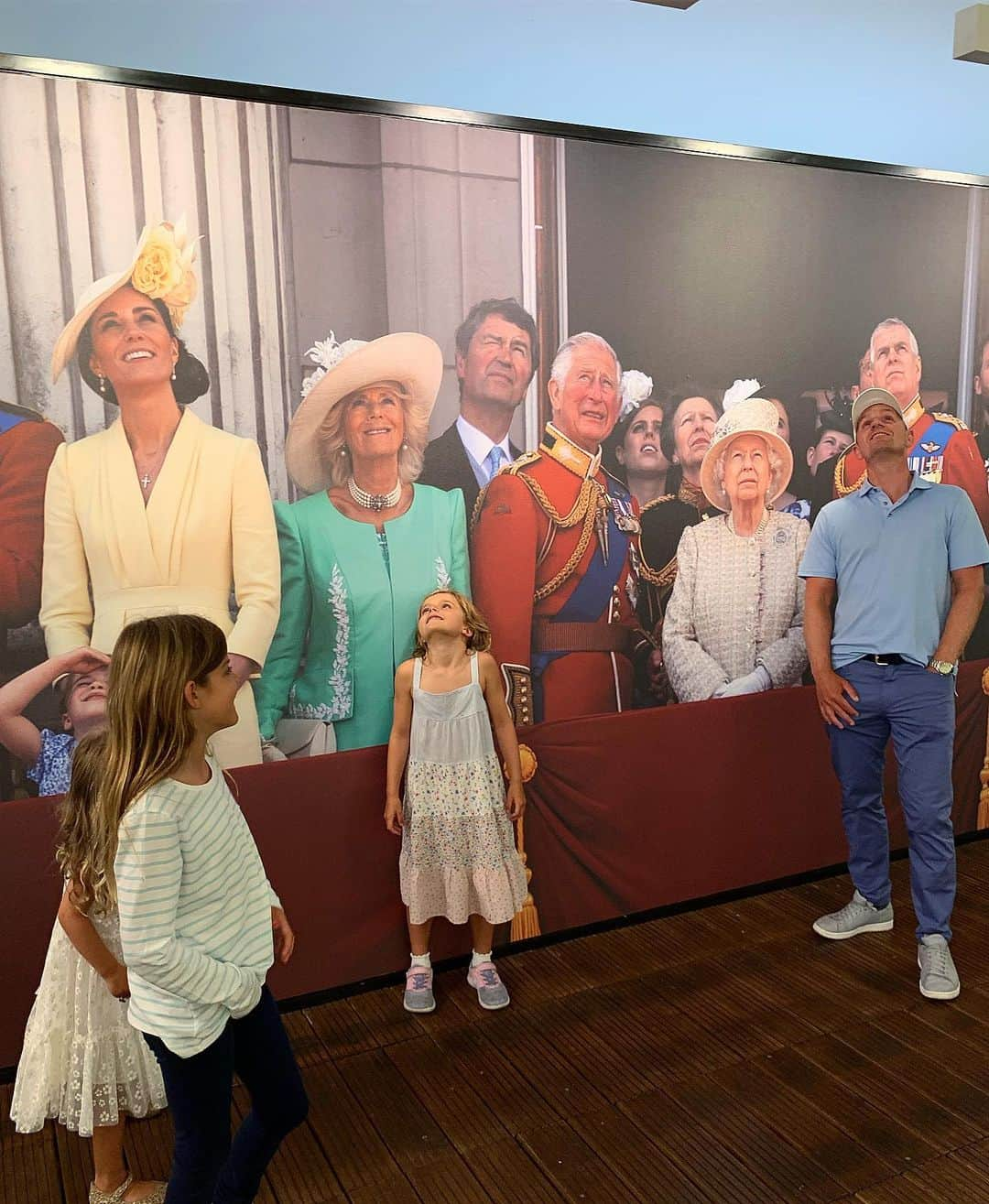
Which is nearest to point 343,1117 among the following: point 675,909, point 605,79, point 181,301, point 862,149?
point 675,909

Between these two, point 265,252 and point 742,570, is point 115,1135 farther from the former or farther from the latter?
point 742,570

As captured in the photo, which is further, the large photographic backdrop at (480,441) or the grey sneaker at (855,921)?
the grey sneaker at (855,921)

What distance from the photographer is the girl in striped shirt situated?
153cm

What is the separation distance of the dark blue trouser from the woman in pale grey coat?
189 centimetres

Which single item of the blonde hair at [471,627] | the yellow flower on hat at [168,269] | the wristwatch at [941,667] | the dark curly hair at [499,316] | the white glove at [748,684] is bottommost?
the white glove at [748,684]

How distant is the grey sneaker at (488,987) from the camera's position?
2.85 metres

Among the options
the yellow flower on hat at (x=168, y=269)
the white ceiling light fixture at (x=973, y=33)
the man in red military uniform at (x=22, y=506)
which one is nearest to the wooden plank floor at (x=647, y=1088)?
the man in red military uniform at (x=22, y=506)

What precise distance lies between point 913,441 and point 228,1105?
3115 mm

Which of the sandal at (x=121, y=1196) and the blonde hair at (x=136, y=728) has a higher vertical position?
the blonde hair at (x=136, y=728)

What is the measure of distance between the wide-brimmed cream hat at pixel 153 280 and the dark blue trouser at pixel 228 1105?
159cm

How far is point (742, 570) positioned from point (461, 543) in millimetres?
990

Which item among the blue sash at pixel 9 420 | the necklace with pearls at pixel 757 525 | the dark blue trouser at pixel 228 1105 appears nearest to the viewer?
the dark blue trouser at pixel 228 1105

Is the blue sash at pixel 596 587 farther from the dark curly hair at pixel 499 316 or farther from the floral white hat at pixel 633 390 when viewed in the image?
the dark curly hair at pixel 499 316

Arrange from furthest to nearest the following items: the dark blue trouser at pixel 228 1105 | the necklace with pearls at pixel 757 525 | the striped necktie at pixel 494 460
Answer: the necklace with pearls at pixel 757 525 → the striped necktie at pixel 494 460 → the dark blue trouser at pixel 228 1105
